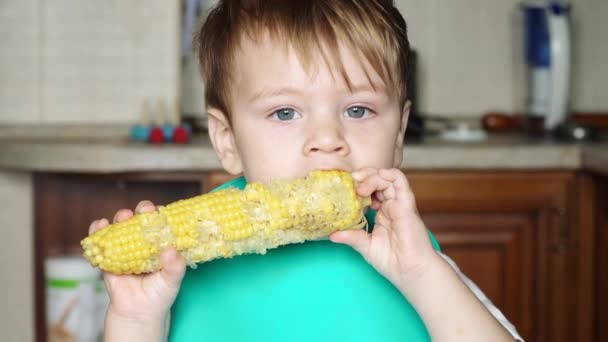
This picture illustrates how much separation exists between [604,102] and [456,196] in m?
1.01

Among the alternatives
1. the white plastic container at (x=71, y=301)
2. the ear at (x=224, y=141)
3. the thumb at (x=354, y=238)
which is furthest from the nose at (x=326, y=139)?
the white plastic container at (x=71, y=301)

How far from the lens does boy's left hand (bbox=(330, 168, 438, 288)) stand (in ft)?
3.57

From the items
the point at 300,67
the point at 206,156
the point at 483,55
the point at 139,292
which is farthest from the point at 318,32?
the point at 483,55

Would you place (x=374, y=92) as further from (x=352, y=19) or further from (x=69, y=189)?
(x=69, y=189)

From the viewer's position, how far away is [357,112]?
3.84 ft

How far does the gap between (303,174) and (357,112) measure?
115 mm

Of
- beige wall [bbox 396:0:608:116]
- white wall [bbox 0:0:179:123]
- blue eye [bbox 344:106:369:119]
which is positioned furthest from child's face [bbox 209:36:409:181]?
→ beige wall [bbox 396:0:608:116]

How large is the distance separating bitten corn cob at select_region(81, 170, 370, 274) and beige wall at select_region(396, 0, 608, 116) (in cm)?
185

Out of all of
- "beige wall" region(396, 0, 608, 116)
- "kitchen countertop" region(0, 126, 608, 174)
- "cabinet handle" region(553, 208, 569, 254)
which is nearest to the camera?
"kitchen countertop" region(0, 126, 608, 174)

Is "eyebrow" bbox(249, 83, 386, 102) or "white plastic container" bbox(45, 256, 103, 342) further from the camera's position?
"white plastic container" bbox(45, 256, 103, 342)

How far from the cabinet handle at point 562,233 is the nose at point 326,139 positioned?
126 centimetres

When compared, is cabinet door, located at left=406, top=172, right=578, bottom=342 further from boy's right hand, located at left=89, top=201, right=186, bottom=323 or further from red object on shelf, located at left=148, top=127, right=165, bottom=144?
boy's right hand, located at left=89, top=201, right=186, bottom=323

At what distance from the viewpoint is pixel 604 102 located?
9.60 ft

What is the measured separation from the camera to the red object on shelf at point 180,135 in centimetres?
232
